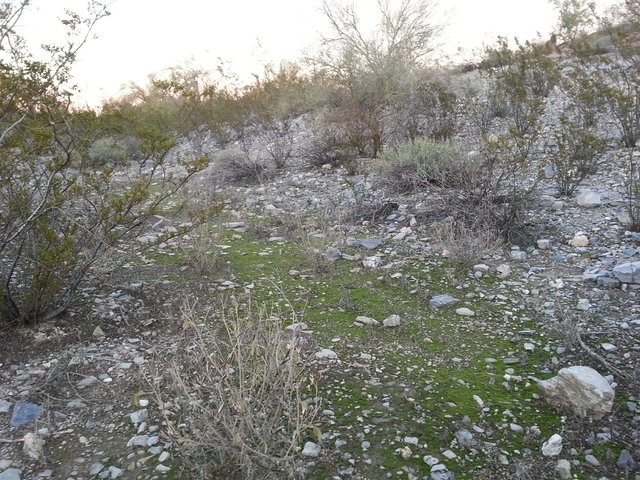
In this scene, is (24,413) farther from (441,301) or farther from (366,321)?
(441,301)

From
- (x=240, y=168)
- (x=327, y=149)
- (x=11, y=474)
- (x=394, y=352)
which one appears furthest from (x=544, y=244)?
(x=240, y=168)

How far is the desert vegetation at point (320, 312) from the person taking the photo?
7.44ft

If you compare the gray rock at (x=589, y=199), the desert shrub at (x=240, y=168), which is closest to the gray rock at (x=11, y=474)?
the gray rock at (x=589, y=199)

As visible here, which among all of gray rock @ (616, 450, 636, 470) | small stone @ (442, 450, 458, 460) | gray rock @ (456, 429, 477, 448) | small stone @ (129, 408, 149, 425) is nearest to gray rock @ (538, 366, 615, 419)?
gray rock @ (616, 450, 636, 470)

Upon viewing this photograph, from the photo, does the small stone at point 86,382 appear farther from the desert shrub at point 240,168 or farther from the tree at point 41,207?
the desert shrub at point 240,168

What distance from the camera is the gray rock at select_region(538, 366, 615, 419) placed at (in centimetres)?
246

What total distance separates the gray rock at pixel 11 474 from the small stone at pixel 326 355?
156 cm

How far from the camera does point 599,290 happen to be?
3.66m

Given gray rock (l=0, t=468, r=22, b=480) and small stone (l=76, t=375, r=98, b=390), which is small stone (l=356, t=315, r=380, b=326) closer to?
small stone (l=76, t=375, r=98, b=390)

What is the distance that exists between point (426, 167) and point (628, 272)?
9.44 feet

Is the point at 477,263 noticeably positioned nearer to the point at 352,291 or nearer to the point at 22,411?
the point at 352,291

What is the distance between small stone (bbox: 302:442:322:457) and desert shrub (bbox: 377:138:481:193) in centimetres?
342

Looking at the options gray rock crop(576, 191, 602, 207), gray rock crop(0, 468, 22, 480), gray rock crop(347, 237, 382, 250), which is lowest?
gray rock crop(576, 191, 602, 207)

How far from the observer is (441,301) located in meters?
3.74
